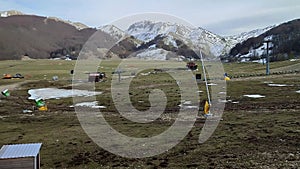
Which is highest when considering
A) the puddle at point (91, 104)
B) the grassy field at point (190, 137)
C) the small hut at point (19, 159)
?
the small hut at point (19, 159)

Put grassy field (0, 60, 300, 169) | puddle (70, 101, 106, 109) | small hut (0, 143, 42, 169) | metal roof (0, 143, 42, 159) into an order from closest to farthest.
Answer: small hut (0, 143, 42, 169)
metal roof (0, 143, 42, 159)
grassy field (0, 60, 300, 169)
puddle (70, 101, 106, 109)

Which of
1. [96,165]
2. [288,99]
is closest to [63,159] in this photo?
[96,165]

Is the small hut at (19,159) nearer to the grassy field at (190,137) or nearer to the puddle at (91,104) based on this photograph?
the grassy field at (190,137)

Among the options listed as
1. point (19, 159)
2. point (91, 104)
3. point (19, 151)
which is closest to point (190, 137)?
point (19, 151)

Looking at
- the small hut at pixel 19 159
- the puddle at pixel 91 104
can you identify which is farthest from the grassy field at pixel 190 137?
the small hut at pixel 19 159

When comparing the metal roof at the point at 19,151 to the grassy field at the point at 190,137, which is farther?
the grassy field at the point at 190,137

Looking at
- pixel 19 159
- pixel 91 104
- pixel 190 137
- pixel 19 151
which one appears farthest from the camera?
pixel 91 104

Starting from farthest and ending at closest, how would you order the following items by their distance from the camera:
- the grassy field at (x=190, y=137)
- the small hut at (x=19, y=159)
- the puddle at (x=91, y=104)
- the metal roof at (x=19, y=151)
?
1. the puddle at (x=91, y=104)
2. the grassy field at (x=190, y=137)
3. the metal roof at (x=19, y=151)
4. the small hut at (x=19, y=159)

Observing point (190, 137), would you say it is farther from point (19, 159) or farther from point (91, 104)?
point (91, 104)

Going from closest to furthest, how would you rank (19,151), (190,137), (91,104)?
1. (19,151)
2. (190,137)
3. (91,104)

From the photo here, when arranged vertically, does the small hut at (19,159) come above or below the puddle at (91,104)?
above

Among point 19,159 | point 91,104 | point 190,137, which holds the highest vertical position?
point 19,159

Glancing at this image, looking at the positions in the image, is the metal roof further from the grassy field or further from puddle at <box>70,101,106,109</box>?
puddle at <box>70,101,106,109</box>

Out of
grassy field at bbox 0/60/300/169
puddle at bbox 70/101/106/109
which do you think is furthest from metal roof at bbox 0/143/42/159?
puddle at bbox 70/101/106/109
